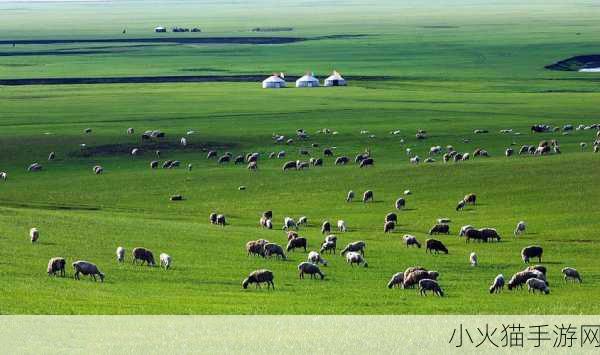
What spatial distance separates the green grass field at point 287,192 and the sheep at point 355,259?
0.52m

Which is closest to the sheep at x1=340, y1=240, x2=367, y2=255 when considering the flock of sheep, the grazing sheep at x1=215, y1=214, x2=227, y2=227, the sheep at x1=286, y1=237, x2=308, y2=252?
the flock of sheep

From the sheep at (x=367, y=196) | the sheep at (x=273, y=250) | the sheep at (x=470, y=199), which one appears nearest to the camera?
the sheep at (x=273, y=250)

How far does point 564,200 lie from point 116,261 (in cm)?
2327

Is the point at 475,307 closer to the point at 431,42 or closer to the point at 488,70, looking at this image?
the point at 488,70

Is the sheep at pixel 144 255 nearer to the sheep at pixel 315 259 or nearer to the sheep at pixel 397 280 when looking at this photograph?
the sheep at pixel 315 259

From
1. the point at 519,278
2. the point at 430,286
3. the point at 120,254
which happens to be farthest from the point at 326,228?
the point at 430,286

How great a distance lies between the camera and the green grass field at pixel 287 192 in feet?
104

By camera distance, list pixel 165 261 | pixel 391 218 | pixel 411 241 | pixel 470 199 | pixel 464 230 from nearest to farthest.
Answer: pixel 165 261, pixel 411 241, pixel 464 230, pixel 391 218, pixel 470 199

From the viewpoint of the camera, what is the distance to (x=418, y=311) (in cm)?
2855

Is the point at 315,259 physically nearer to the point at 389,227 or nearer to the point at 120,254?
the point at 120,254

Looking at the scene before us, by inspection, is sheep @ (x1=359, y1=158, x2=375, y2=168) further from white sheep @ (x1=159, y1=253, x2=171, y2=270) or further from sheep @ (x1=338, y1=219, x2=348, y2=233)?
white sheep @ (x1=159, y1=253, x2=171, y2=270)

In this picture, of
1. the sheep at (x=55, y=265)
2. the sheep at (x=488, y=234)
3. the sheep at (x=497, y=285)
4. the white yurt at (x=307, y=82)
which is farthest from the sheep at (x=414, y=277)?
the white yurt at (x=307, y=82)

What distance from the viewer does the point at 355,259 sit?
3772 centimetres

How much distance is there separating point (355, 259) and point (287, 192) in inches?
803
